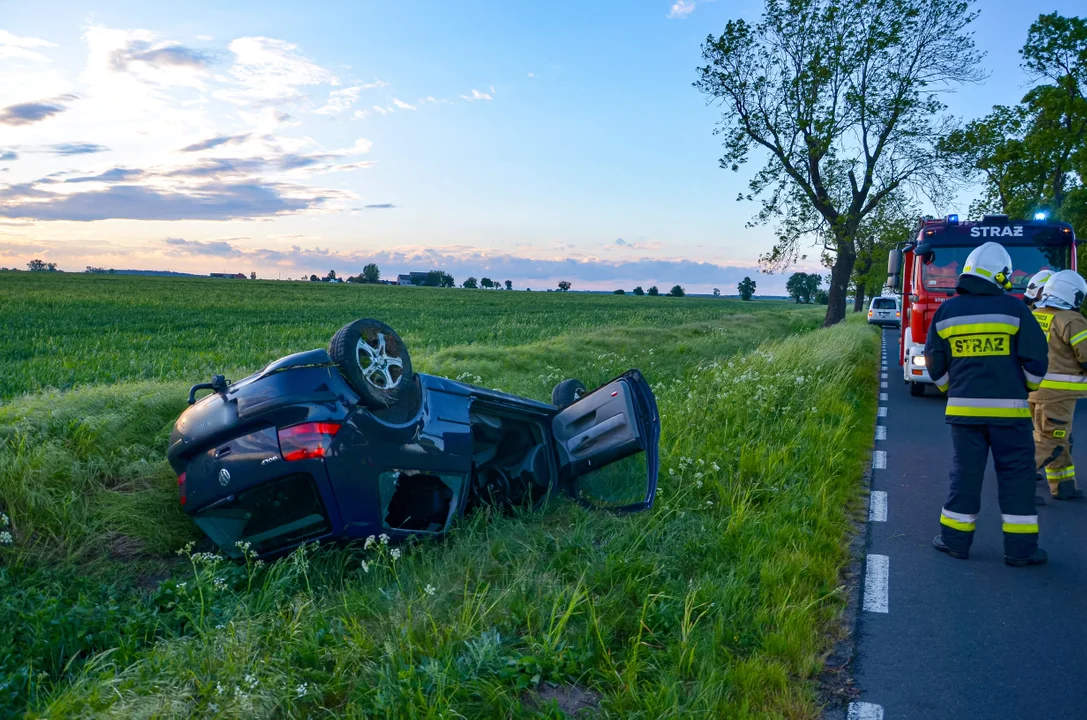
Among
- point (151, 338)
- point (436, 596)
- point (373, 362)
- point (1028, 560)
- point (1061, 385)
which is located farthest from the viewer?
point (151, 338)

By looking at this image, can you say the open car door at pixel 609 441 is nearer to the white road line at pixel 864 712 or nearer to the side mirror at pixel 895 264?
the white road line at pixel 864 712

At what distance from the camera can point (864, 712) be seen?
3.10 metres

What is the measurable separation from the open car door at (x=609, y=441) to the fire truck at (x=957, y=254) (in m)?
8.20

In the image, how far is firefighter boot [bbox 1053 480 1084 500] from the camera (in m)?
6.45

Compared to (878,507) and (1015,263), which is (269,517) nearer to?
(878,507)

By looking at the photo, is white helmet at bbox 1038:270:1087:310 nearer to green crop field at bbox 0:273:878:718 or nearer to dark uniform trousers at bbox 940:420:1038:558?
dark uniform trousers at bbox 940:420:1038:558

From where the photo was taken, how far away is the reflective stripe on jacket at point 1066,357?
6.31 meters

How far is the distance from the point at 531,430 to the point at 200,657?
2.92 m

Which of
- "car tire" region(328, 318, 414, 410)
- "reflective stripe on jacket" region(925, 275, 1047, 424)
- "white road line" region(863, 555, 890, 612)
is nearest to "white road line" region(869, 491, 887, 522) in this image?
"white road line" region(863, 555, 890, 612)

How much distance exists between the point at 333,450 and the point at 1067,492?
20.1 feet

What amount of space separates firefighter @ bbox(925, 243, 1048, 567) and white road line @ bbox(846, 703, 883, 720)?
2.27 m

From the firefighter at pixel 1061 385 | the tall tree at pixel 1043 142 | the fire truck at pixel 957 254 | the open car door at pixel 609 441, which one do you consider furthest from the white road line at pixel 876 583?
the tall tree at pixel 1043 142

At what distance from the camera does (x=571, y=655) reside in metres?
3.12

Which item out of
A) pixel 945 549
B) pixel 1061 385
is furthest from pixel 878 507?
pixel 1061 385
